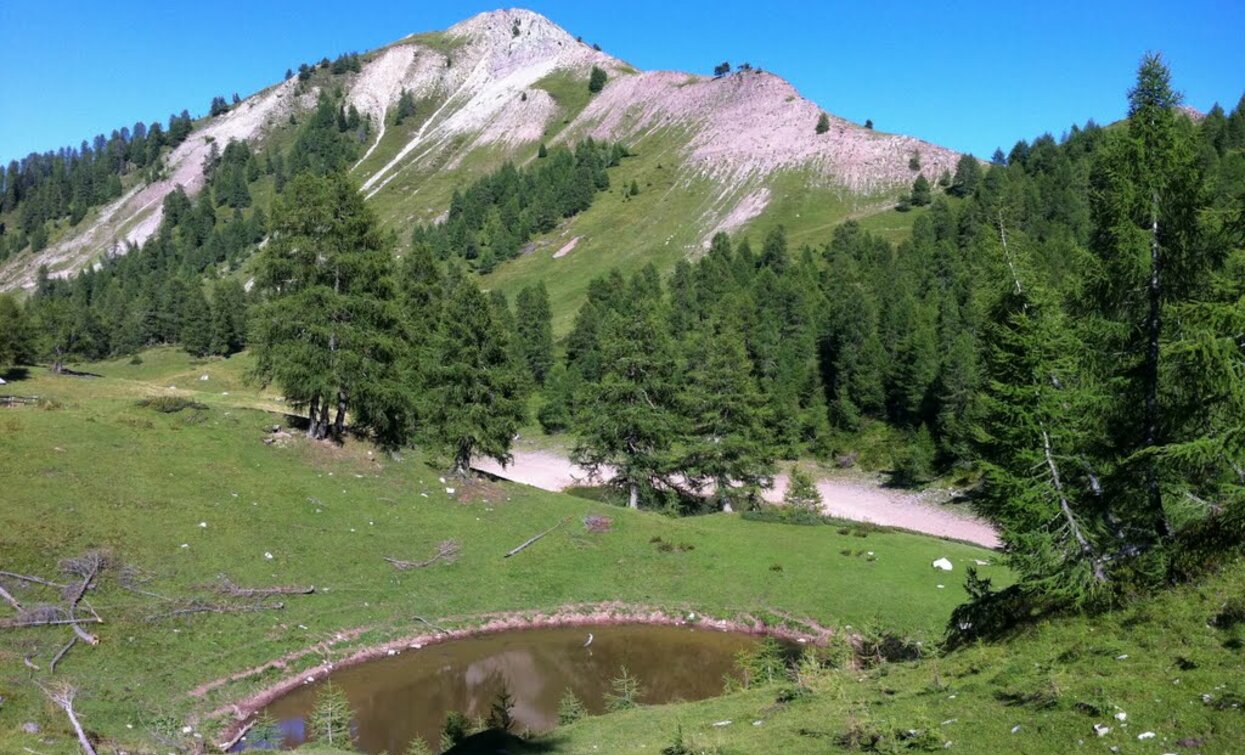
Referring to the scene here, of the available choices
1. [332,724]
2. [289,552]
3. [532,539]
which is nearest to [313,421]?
[289,552]

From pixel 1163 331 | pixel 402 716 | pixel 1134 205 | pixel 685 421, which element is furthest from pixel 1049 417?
pixel 685 421

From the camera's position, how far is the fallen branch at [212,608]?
24.7 meters

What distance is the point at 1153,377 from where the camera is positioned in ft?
52.9

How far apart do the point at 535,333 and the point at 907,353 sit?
5540 centimetres

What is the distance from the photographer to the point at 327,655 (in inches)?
1035

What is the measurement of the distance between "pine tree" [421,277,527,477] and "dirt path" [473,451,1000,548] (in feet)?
41.2

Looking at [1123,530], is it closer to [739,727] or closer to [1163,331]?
[1163,331]

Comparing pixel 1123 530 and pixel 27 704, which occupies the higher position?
pixel 1123 530

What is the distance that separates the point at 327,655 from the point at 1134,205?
28.6 metres

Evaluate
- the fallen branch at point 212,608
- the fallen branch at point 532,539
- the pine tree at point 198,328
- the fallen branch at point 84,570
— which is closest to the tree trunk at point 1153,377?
the fallen branch at point 532,539

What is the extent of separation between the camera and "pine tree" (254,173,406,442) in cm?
3894

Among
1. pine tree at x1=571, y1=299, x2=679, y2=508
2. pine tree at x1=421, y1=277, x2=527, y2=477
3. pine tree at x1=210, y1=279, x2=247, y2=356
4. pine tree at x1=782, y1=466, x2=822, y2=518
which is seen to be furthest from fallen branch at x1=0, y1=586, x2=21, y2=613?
pine tree at x1=210, y1=279, x2=247, y2=356

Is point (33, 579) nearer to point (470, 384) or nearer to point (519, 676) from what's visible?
point (519, 676)

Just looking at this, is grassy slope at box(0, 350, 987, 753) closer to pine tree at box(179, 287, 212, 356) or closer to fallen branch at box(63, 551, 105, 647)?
fallen branch at box(63, 551, 105, 647)
